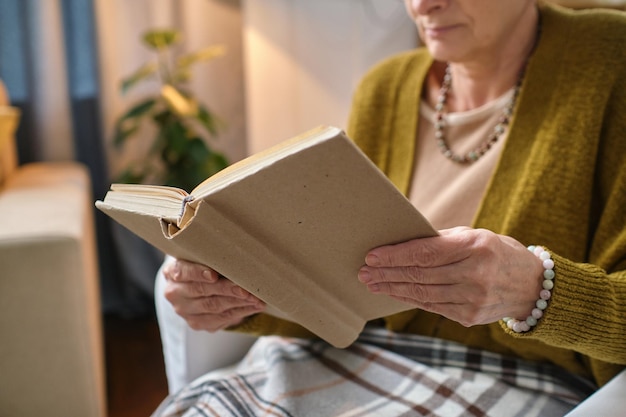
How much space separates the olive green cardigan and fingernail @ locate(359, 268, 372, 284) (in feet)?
0.89

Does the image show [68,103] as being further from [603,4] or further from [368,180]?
[368,180]

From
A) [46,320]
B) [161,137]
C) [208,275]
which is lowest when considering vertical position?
[46,320]

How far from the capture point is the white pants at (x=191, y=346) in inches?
40.2

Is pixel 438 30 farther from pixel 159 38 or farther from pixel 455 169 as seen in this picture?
pixel 159 38

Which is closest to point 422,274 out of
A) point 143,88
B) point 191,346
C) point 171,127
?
point 191,346

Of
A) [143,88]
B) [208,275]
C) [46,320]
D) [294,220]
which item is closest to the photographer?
[294,220]

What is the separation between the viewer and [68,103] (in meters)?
2.12

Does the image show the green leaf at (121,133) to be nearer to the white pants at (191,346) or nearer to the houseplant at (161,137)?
the houseplant at (161,137)

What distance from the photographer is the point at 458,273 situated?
2.13 ft

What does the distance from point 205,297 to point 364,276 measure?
255 millimetres

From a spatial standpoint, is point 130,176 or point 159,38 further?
point 130,176

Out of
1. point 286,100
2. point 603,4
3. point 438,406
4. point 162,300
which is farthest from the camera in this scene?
point 286,100

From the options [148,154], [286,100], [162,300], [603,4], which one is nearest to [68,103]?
[148,154]

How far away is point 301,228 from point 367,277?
0.32 feet
